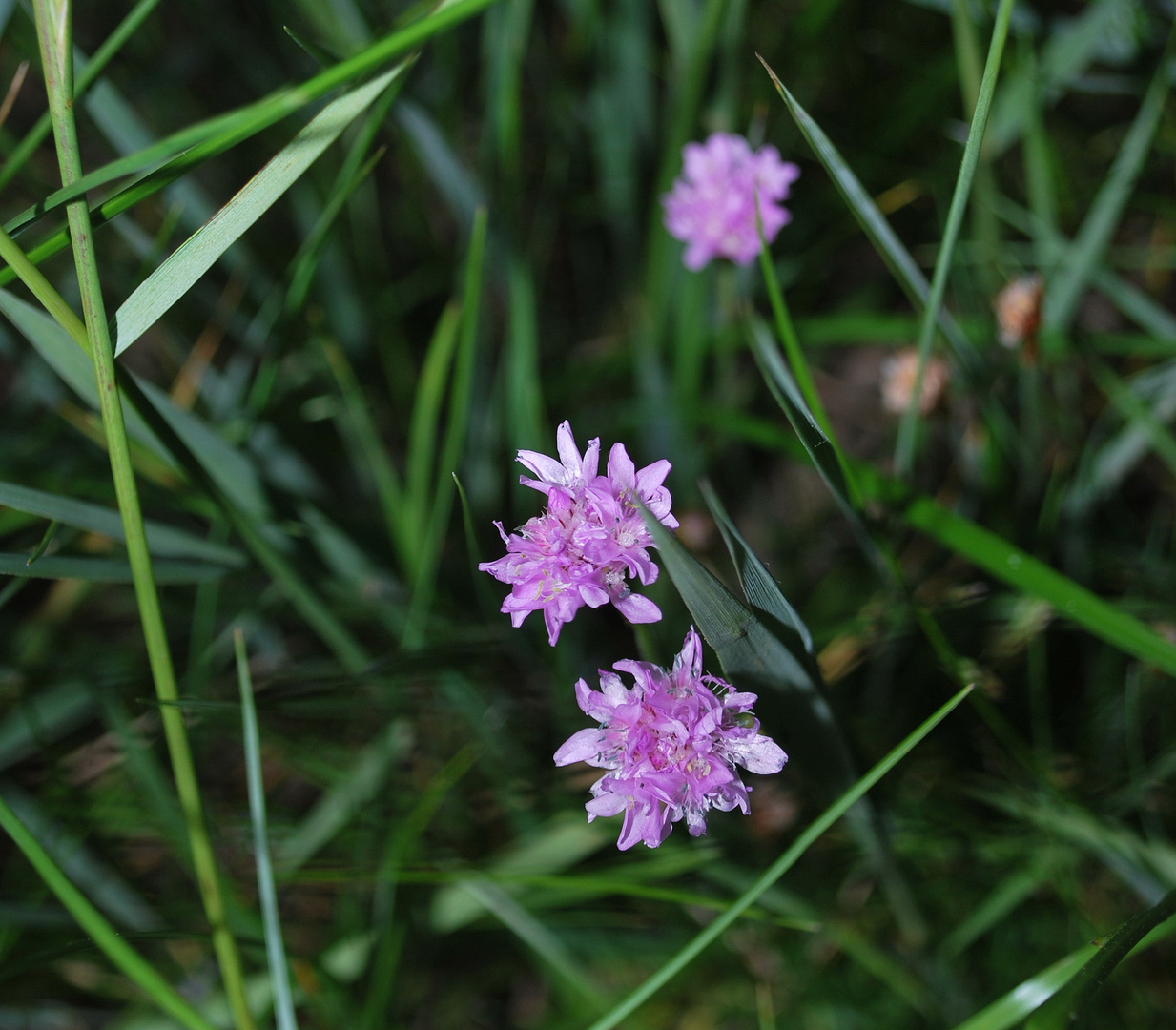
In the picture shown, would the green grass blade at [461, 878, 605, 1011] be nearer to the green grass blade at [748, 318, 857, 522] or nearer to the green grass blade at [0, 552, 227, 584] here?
the green grass blade at [0, 552, 227, 584]

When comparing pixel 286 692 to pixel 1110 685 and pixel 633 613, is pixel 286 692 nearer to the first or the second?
pixel 633 613

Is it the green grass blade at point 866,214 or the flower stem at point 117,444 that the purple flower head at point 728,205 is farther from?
the flower stem at point 117,444

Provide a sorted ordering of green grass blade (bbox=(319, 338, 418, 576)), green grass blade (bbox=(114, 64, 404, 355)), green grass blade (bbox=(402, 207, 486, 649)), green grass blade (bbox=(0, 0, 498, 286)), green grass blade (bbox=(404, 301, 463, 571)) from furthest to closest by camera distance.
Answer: green grass blade (bbox=(319, 338, 418, 576)) < green grass blade (bbox=(404, 301, 463, 571)) < green grass blade (bbox=(402, 207, 486, 649)) < green grass blade (bbox=(114, 64, 404, 355)) < green grass blade (bbox=(0, 0, 498, 286))

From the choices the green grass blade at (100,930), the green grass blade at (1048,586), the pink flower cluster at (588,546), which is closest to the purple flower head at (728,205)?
the green grass blade at (1048,586)

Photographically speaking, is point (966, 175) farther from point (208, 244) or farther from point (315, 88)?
point (208, 244)

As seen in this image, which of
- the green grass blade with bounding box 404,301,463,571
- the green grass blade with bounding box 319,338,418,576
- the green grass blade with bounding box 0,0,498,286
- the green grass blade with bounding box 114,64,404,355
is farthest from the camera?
the green grass blade with bounding box 319,338,418,576

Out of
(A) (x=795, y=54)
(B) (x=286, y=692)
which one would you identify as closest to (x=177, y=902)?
(B) (x=286, y=692)

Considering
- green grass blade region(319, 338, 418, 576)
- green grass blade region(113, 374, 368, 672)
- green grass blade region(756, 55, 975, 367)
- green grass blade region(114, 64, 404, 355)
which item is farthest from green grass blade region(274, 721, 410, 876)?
green grass blade region(756, 55, 975, 367)

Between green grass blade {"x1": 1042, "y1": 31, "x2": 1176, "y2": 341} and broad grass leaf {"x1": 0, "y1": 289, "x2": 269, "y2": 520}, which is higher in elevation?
broad grass leaf {"x1": 0, "y1": 289, "x2": 269, "y2": 520}
